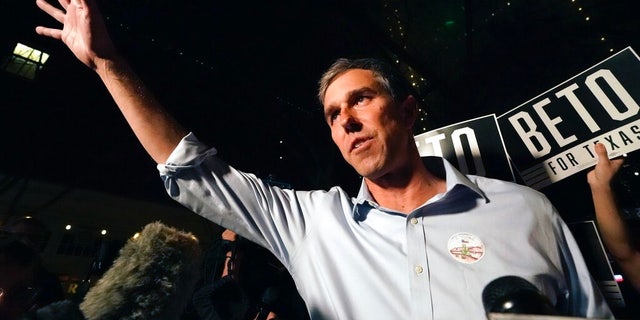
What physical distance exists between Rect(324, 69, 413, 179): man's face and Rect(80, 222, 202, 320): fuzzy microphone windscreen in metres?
1.39

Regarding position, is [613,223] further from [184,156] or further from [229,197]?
[184,156]

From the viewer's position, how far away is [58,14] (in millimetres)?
1431

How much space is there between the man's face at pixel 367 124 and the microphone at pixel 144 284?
1387mm

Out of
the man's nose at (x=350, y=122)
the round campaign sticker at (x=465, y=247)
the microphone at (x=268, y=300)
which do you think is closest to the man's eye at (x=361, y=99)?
the man's nose at (x=350, y=122)

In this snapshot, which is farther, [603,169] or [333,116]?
[333,116]

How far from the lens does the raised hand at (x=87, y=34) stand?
1296 millimetres

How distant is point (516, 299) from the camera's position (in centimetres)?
44

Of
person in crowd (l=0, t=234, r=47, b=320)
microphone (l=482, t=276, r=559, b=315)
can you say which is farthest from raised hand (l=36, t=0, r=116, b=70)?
person in crowd (l=0, t=234, r=47, b=320)

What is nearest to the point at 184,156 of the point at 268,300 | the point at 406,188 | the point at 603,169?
the point at 406,188

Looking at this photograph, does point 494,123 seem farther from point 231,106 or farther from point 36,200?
point 36,200

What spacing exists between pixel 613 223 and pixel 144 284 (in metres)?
2.73

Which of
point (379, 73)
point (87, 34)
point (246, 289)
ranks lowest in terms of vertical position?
point (246, 289)

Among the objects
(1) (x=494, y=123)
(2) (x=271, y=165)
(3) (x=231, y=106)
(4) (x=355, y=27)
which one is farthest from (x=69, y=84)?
(1) (x=494, y=123)

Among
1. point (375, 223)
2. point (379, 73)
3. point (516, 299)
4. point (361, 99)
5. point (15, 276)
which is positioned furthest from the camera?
point (15, 276)
